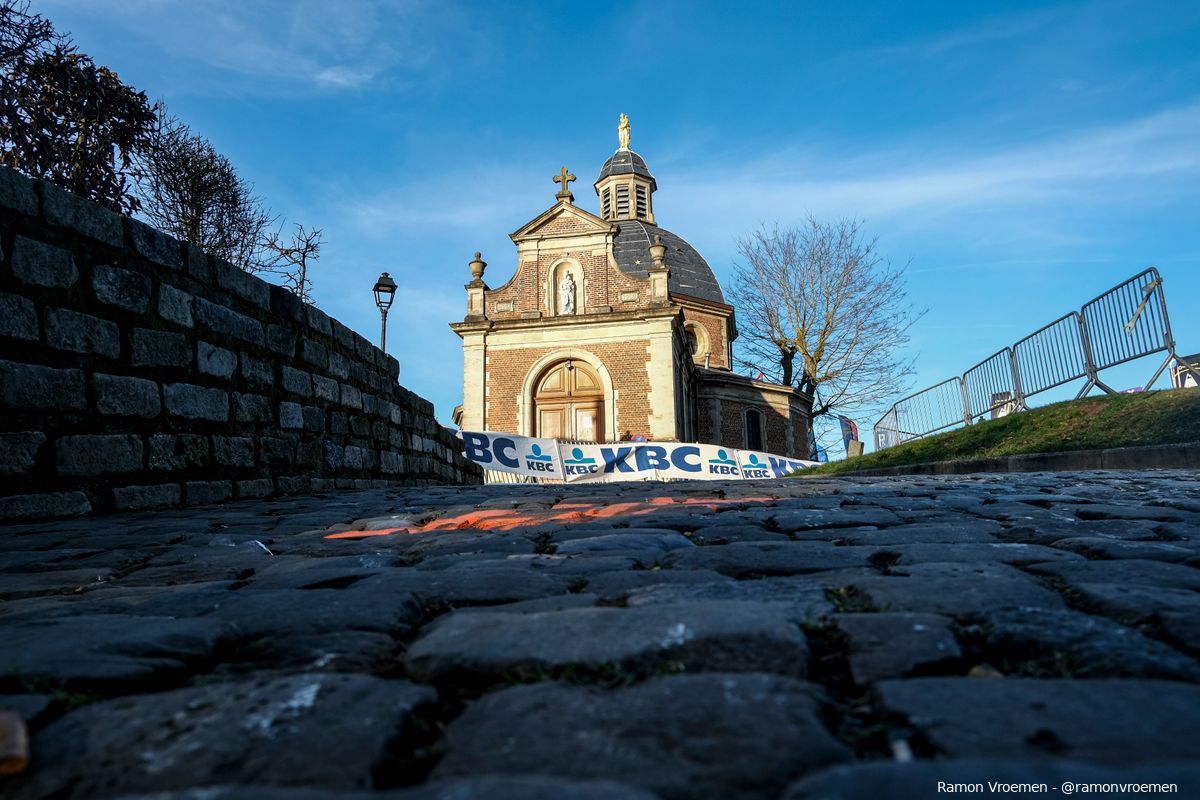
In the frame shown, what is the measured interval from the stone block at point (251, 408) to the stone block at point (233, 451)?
0.18 metres

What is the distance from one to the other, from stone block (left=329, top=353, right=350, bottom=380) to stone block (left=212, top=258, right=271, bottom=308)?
1.12 m

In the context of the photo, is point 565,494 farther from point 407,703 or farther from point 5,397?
point 407,703

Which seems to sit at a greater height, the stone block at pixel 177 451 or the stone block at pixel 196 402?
the stone block at pixel 196 402

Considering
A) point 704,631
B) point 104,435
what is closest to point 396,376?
point 104,435

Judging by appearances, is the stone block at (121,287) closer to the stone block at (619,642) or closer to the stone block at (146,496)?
the stone block at (146,496)

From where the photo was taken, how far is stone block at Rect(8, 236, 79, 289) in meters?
4.27

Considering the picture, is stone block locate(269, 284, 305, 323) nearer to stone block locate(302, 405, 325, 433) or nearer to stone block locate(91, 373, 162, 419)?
stone block locate(302, 405, 325, 433)

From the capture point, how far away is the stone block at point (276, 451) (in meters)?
6.42

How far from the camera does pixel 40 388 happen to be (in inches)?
172

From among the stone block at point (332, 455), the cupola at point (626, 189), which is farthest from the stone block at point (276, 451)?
the cupola at point (626, 189)

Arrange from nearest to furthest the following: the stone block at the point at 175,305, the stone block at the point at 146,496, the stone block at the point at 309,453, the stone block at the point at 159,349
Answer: the stone block at the point at 146,496 → the stone block at the point at 159,349 → the stone block at the point at 175,305 → the stone block at the point at 309,453

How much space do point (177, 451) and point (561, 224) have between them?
21.3 metres

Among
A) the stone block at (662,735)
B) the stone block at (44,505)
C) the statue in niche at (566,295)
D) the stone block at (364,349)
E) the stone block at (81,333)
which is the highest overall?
the statue in niche at (566,295)

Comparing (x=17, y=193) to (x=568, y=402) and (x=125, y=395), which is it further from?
(x=568, y=402)
